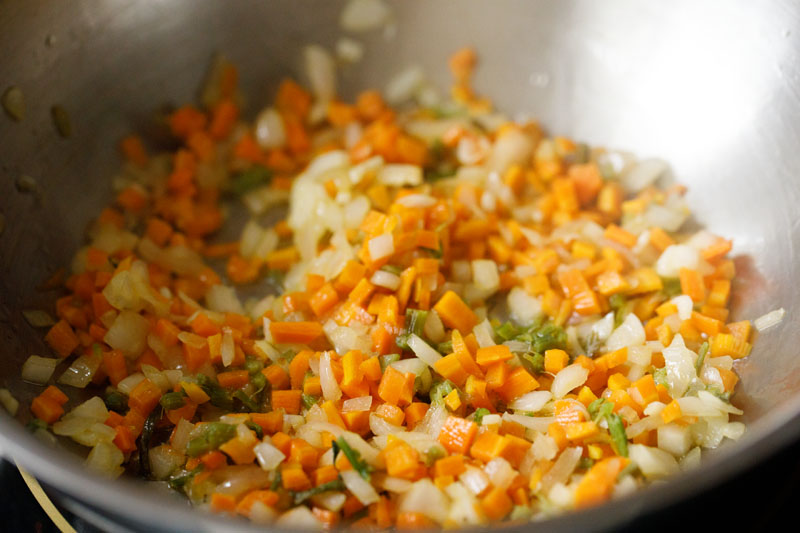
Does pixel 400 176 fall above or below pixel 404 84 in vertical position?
below

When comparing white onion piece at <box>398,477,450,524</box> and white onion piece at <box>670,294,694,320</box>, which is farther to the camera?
white onion piece at <box>670,294,694,320</box>

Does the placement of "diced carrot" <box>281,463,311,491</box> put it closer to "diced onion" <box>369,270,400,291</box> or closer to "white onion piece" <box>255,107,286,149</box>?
"diced onion" <box>369,270,400,291</box>

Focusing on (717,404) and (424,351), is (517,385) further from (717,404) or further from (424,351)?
(717,404)

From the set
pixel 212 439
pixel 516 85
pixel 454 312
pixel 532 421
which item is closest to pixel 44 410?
pixel 212 439

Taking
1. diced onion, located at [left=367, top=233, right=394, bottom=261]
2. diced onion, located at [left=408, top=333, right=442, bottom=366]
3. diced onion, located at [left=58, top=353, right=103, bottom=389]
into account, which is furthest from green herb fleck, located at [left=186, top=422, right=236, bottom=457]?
diced onion, located at [left=367, top=233, right=394, bottom=261]

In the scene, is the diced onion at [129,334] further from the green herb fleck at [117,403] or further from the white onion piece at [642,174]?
the white onion piece at [642,174]

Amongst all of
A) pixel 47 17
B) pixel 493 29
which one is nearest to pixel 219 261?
pixel 47 17

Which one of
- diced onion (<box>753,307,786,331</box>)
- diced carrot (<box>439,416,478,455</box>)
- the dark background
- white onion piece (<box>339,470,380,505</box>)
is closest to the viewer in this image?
the dark background
